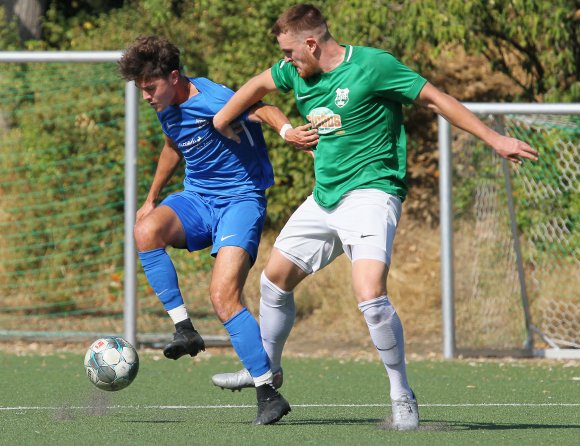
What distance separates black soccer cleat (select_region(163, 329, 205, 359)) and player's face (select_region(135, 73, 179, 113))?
1.25 m

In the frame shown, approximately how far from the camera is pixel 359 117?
21.3 feet

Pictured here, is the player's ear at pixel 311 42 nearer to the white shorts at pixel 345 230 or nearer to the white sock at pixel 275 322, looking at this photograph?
the white shorts at pixel 345 230

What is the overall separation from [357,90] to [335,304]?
7.12 metres

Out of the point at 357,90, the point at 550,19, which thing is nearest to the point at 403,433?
the point at 357,90

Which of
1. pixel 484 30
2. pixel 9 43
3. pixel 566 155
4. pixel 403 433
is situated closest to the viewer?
pixel 403 433

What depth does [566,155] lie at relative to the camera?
11930 millimetres

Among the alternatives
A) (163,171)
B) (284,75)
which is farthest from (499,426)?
(163,171)

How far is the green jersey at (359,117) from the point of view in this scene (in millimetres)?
6457

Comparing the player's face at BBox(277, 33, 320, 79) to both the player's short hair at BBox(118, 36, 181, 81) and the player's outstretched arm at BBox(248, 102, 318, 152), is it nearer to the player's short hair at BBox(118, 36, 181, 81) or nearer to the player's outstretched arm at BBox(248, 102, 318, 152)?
the player's outstretched arm at BBox(248, 102, 318, 152)

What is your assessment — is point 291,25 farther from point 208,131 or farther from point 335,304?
point 335,304

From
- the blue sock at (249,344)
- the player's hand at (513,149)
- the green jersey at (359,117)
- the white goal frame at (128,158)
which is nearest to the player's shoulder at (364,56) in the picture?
the green jersey at (359,117)

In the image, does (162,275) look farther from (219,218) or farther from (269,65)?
(269,65)

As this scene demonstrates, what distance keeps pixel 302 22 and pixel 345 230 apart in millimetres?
1025

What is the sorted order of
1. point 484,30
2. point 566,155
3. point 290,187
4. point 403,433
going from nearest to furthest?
1. point 403,433
2. point 566,155
3. point 484,30
4. point 290,187
